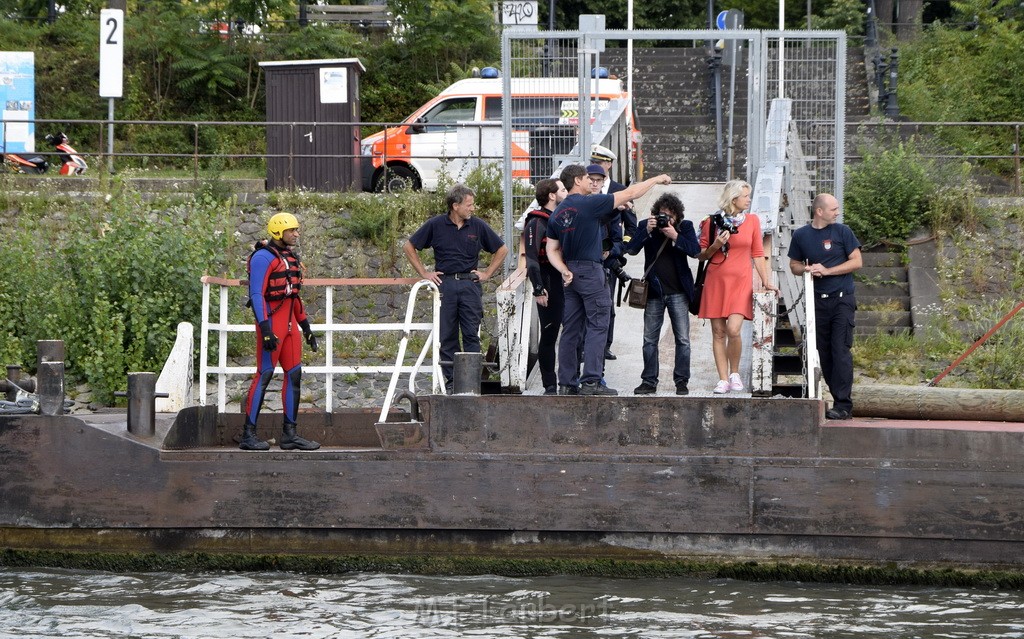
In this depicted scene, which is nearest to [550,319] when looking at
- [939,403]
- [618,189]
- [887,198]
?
[618,189]

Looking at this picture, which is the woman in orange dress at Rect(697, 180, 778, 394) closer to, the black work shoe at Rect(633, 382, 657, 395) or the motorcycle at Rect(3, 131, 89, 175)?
the black work shoe at Rect(633, 382, 657, 395)

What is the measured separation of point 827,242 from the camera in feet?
33.8

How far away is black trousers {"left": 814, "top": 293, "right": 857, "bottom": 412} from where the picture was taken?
10219 mm

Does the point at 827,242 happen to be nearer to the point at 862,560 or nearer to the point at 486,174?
the point at 862,560

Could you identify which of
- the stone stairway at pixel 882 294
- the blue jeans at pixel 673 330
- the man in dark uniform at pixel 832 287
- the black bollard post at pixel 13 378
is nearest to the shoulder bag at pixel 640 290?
the blue jeans at pixel 673 330

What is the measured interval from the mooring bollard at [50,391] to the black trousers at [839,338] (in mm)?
5519

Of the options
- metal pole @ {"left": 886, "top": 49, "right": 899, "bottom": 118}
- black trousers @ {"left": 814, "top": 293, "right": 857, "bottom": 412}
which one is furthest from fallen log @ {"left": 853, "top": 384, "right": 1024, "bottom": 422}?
metal pole @ {"left": 886, "top": 49, "right": 899, "bottom": 118}

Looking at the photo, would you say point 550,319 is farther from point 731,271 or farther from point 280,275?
point 280,275

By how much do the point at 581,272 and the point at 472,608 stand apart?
2.52 meters

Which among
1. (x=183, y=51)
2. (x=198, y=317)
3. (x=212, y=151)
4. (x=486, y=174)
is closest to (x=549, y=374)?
(x=198, y=317)

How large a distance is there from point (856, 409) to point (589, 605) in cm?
258

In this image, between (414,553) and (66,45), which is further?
(66,45)

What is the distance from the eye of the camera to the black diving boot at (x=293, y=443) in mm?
10234

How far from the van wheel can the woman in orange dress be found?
9.96 metres
